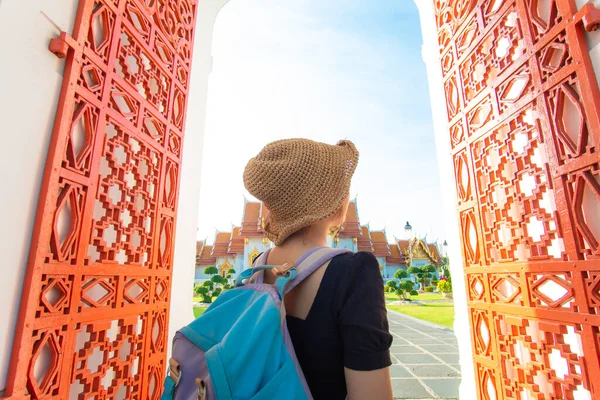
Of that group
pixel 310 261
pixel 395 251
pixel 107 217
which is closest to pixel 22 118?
pixel 107 217

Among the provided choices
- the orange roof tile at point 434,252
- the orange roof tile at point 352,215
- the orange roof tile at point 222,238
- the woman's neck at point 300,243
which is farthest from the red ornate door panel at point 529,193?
the orange roof tile at point 434,252

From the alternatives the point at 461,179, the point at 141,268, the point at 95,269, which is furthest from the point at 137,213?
the point at 461,179

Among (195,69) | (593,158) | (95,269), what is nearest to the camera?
(593,158)

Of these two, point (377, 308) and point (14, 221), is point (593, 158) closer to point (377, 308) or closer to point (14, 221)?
point (377, 308)

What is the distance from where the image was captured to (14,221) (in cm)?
126

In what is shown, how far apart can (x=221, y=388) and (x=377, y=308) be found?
38 cm

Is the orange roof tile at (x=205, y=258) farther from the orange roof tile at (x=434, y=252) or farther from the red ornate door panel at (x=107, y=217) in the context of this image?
the red ornate door panel at (x=107, y=217)

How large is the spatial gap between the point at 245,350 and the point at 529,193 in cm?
191

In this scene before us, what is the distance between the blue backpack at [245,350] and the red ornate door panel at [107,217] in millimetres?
911

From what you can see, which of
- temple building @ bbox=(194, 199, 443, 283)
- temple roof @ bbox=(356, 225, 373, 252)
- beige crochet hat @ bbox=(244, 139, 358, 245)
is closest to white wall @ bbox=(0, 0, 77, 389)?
beige crochet hat @ bbox=(244, 139, 358, 245)

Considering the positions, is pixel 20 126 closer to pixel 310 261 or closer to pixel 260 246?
pixel 310 261

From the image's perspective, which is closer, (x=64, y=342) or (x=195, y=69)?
(x=64, y=342)

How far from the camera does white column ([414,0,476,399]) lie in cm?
255

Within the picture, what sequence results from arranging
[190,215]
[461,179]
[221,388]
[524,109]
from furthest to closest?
[190,215]
[461,179]
[524,109]
[221,388]
